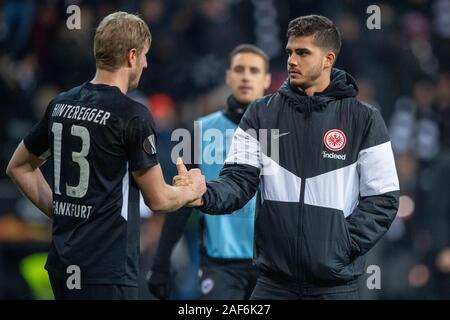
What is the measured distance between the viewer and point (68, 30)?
37.6 ft

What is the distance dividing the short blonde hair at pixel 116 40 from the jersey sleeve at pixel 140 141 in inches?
13.3

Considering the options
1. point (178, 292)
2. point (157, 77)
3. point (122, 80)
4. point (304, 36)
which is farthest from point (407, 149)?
point (122, 80)

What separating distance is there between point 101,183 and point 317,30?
164 cm

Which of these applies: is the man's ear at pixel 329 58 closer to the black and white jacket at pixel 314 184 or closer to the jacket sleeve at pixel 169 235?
the black and white jacket at pixel 314 184

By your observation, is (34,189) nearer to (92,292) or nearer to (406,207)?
(92,292)

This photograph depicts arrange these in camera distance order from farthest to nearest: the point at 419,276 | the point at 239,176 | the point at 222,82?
the point at 222,82
the point at 419,276
the point at 239,176

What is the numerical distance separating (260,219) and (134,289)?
2.86 feet

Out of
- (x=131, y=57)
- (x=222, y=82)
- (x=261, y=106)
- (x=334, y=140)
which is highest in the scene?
(x=222, y=82)

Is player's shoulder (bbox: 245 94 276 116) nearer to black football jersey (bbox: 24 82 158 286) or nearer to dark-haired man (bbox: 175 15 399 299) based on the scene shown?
dark-haired man (bbox: 175 15 399 299)

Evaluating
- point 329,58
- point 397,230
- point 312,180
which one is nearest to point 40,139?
point 312,180

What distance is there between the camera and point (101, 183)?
16.7 ft

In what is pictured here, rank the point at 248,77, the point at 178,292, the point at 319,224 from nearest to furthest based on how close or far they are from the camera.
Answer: the point at 319,224 < the point at 248,77 < the point at 178,292

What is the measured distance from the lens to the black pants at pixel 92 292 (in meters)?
5.06

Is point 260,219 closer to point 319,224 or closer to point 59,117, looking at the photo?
point 319,224
